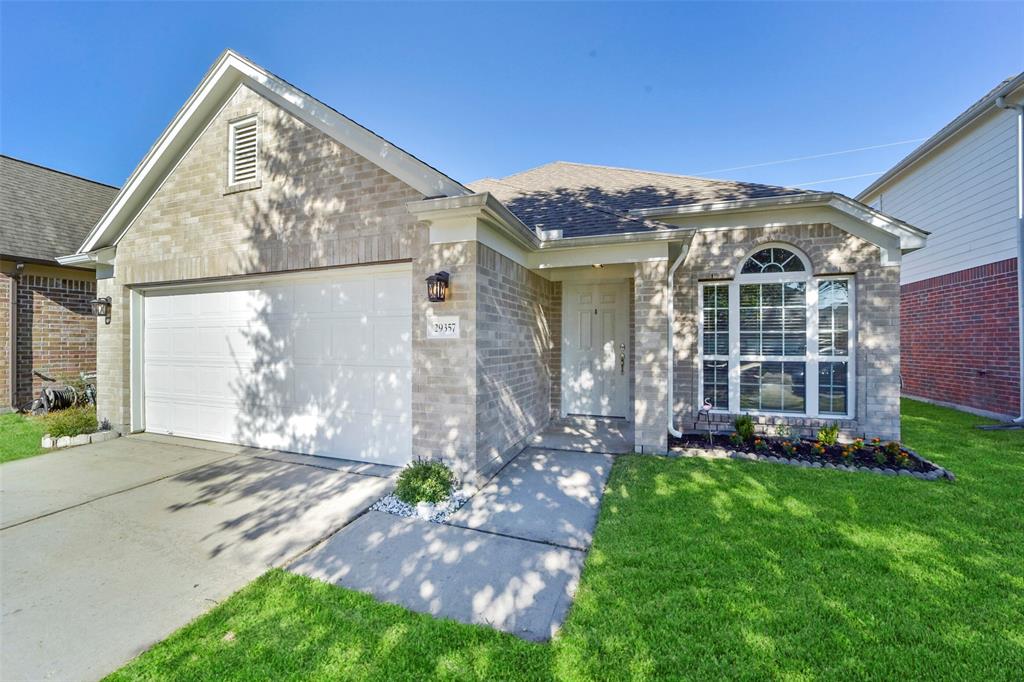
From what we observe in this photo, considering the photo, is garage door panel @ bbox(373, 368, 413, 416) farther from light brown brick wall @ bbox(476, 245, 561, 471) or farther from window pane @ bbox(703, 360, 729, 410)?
window pane @ bbox(703, 360, 729, 410)

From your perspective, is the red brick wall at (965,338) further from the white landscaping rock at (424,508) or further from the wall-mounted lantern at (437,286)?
the wall-mounted lantern at (437,286)

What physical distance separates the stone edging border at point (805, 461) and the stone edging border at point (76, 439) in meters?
9.21

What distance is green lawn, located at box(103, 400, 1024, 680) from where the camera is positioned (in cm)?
222

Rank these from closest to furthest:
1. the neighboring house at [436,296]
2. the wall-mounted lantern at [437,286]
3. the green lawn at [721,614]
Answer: the green lawn at [721,614], the wall-mounted lantern at [437,286], the neighboring house at [436,296]

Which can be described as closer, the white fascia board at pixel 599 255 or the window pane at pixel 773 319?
the white fascia board at pixel 599 255

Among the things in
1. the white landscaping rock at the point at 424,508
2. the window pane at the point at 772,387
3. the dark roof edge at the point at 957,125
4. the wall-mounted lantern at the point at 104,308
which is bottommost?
the white landscaping rock at the point at 424,508

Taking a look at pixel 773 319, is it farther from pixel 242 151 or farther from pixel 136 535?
pixel 242 151

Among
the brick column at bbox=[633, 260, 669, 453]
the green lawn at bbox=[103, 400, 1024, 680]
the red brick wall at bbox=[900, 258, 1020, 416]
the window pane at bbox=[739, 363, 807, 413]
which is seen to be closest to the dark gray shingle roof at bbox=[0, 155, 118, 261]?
the green lawn at bbox=[103, 400, 1024, 680]

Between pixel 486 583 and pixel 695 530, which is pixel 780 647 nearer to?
pixel 695 530

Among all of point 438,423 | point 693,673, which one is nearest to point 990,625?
point 693,673

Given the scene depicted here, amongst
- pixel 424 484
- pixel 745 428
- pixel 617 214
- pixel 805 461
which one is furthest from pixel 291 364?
pixel 805 461

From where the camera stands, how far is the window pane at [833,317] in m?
6.57

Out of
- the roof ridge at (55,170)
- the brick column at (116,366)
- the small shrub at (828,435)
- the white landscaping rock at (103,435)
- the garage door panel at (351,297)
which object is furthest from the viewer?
the roof ridge at (55,170)

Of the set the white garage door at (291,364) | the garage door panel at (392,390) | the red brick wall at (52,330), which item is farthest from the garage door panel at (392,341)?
the red brick wall at (52,330)
